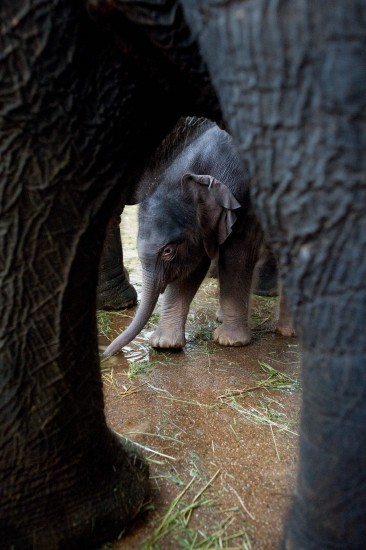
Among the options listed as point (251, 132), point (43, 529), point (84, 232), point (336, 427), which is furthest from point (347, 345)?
point (43, 529)

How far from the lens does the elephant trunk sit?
8.14 ft

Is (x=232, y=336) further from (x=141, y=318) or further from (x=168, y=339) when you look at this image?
(x=141, y=318)

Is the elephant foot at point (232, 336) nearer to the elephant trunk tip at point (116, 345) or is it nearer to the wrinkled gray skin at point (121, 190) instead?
the elephant trunk tip at point (116, 345)

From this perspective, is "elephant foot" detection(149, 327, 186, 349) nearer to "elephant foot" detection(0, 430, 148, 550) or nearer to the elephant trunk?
the elephant trunk

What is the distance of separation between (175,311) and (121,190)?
1.70 m

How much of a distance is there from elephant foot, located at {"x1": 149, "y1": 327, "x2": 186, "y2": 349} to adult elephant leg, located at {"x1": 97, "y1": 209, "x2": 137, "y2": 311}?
2.01 ft

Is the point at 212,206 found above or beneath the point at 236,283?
above

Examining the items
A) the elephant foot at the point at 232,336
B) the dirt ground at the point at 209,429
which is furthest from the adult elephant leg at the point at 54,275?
the elephant foot at the point at 232,336

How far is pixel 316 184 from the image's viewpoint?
2.28 feet

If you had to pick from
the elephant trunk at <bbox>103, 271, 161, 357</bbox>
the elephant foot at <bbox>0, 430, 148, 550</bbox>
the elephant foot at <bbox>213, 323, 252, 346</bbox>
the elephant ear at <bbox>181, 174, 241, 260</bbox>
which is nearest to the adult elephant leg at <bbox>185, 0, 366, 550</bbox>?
the elephant foot at <bbox>0, 430, 148, 550</bbox>

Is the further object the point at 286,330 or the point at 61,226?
the point at 286,330

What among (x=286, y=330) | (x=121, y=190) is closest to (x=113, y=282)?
(x=286, y=330)

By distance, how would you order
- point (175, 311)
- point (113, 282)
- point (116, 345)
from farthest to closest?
point (113, 282)
point (175, 311)
point (116, 345)

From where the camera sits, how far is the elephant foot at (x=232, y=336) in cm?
274
